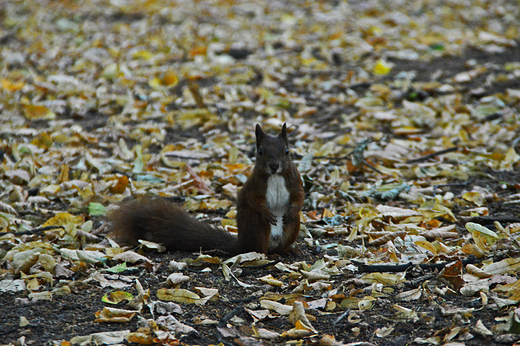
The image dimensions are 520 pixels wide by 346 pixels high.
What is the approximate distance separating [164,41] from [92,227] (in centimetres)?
571

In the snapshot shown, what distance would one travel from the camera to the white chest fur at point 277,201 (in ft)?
11.6

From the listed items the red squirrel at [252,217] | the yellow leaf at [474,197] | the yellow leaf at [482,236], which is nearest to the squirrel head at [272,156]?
the red squirrel at [252,217]

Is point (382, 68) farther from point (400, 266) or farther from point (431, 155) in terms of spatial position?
point (400, 266)

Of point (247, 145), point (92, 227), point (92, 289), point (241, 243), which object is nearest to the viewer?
point (92, 289)

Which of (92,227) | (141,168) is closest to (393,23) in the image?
(141,168)

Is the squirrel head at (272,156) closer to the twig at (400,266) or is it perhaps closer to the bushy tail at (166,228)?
Result: the bushy tail at (166,228)

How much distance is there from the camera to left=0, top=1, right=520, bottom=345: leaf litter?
110 inches

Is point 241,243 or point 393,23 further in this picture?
point 393,23

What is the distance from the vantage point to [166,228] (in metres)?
3.60

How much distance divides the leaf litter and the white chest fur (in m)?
0.18

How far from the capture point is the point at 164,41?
9.20 m

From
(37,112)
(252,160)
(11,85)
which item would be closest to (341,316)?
(252,160)

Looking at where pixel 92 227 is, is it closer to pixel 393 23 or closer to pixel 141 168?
pixel 141 168

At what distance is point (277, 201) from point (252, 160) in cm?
195
